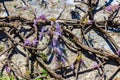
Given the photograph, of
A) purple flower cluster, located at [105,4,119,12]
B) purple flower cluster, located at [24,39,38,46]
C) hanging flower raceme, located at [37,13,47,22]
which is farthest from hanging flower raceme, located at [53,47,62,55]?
purple flower cluster, located at [105,4,119,12]

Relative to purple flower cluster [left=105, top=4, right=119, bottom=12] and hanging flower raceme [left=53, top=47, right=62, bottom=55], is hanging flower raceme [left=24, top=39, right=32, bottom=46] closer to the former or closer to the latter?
hanging flower raceme [left=53, top=47, right=62, bottom=55]

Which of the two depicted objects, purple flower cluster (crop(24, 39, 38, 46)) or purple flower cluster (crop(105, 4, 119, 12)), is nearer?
purple flower cluster (crop(24, 39, 38, 46))

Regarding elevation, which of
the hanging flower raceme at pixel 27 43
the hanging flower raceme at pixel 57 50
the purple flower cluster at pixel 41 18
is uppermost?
the purple flower cluster at pixel 41 18

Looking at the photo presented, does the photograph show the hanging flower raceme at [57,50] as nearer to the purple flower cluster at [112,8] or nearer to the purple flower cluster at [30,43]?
the purple flower cluster at [30,43]

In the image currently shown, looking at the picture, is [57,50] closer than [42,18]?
Yes

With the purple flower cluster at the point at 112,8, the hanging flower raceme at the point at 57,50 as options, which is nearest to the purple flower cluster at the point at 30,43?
the hanging flower raceme at the point at 57,50

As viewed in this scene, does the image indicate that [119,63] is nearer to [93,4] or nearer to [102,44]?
[102,44]

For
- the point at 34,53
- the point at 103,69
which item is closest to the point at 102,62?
the point at 103,69

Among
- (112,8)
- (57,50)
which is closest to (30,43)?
(57,50)

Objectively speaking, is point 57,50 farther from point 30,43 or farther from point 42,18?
point 42,18

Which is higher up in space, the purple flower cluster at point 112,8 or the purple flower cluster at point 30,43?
the purple flower cluster at point 112,8

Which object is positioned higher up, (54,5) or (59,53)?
(54,5)
